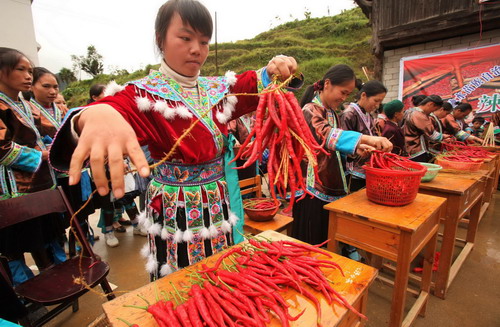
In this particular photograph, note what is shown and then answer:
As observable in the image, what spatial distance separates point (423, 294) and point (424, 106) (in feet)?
10.3

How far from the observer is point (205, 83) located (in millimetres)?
1247

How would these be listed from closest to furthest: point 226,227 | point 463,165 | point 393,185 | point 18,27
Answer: point 226,227 → point 393,185 → point 463,165 → point 18,27

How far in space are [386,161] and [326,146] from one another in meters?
0.49

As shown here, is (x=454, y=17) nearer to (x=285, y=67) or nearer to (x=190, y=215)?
(x=285, y=67)

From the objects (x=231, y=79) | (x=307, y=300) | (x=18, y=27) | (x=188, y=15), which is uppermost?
(x=18, y=27)

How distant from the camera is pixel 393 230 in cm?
167

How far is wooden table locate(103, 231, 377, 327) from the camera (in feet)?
2.92

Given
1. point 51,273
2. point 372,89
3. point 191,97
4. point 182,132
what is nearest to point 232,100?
point 191,97

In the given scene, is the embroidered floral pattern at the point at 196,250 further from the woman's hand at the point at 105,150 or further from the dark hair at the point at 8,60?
the dark hair at the point at 8,60

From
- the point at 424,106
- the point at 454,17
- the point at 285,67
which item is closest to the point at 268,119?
the point at 285,67

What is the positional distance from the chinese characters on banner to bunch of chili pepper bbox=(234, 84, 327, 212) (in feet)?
25.9

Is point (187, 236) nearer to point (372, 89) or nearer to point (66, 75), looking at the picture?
point (372, 89)

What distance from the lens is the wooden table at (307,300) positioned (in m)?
0.89

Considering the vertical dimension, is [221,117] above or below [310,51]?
below
